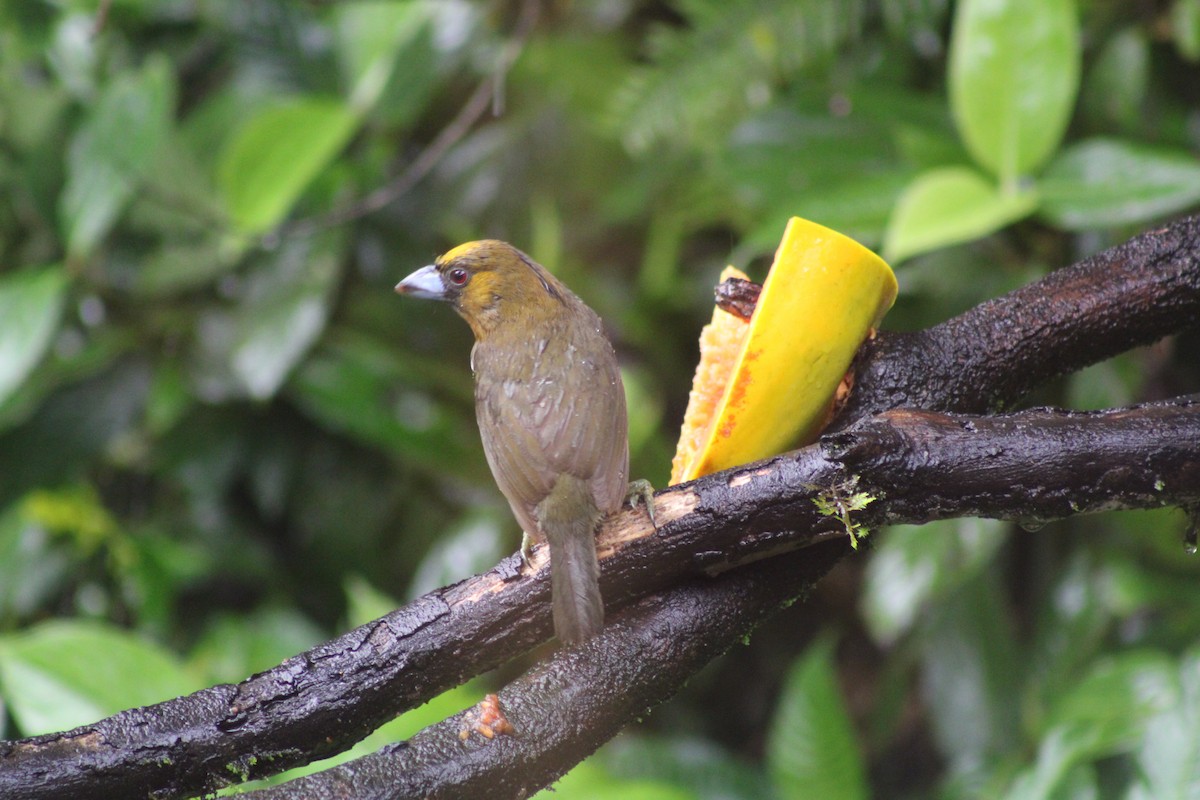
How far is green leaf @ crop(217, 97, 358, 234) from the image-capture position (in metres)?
3.04

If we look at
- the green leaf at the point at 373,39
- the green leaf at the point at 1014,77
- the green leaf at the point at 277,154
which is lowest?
the green leaf at the point at 1014,77

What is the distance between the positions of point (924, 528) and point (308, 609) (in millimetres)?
2114

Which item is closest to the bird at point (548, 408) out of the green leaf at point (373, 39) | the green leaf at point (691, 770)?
the green leaf at point (373, 39)

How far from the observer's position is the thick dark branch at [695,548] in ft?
4.36

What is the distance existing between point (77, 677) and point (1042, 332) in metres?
2.04

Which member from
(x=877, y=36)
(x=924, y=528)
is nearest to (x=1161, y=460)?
(x=924, y=528)

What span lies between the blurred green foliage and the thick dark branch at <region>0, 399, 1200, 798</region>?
1.02 m

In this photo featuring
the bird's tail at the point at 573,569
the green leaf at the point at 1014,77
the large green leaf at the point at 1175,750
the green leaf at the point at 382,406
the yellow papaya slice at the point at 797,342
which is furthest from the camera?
the green leaf at the point at 382,406

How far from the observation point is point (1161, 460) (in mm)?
1354

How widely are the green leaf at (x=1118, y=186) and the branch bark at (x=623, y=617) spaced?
4.27 feet

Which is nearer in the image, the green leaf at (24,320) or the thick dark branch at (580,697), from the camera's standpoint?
the thick dark branch at (580,697)

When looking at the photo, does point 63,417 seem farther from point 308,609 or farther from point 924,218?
point 924,218

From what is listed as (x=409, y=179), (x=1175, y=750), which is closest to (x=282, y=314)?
(x=409, y=179)

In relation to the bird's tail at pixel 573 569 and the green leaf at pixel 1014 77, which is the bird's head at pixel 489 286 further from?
the green leaf at pixel 1014 77
